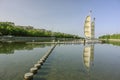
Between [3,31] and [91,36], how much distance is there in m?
26.9

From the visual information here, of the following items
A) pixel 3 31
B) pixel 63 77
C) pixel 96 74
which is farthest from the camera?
pixel 3 31

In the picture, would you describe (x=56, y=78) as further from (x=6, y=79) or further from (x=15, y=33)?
(x=15, y=33)

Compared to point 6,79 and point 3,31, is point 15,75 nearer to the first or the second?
point 6,79

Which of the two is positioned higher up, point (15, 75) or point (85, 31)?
point (85, 31)

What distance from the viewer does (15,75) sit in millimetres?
10664

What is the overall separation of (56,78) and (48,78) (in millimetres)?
412

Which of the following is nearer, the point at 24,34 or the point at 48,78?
the point at 48,78

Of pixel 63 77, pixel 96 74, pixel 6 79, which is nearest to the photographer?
pixel 6 79

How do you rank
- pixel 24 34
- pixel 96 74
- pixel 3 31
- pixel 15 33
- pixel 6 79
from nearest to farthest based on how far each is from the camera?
pixel 6 79 → pixel 96 74 → pixel 3 31 → pixel 15 33 → pixel 24 34

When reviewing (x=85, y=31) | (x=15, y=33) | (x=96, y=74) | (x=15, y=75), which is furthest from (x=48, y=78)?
(x=15, y=33)

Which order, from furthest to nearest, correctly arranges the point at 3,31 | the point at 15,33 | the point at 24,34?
the point at 24,34
the point at 15,33
the point at 3,31

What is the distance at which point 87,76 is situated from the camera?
10789mm

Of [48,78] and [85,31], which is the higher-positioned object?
[85,31]

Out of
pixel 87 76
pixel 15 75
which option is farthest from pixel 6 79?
pixel 87 76
